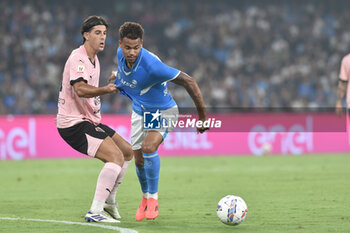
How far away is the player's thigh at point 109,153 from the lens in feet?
21.9

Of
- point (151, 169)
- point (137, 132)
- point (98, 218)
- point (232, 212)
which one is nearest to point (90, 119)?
point (137, 132)

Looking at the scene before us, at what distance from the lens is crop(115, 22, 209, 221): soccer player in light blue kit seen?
6.63 meters

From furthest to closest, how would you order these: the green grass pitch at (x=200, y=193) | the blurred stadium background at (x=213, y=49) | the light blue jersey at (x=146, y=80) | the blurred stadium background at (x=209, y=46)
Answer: the blurred stadium background at (x=209, y=46)
the blurred stadium background at (x=213, y=49)
the light blue jersey at (x=146, y=80)
the green grass pitch at (x=200, y=193)

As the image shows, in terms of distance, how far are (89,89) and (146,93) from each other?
833mm

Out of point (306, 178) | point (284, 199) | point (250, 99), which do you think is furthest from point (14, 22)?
point (284, 199)

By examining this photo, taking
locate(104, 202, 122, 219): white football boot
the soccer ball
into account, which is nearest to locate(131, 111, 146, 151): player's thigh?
locate(104, 202, 122, 219): white football boot

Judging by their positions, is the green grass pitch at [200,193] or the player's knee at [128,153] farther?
the player's knee at [128,153]

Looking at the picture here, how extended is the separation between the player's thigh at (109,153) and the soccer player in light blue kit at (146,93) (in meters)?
0.31

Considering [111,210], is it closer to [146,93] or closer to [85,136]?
[85,136]

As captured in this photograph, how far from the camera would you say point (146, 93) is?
7020 millimetres

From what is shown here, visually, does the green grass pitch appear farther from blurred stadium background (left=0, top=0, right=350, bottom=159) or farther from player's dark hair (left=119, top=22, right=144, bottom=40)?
blurred stadium background (left=0, top=0, right=350, bottom=159)

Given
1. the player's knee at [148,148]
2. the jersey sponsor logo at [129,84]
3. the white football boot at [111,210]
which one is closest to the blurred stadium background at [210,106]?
the white football boot at [111,210]

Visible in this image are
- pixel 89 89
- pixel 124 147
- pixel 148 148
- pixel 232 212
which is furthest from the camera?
pixel 124 147

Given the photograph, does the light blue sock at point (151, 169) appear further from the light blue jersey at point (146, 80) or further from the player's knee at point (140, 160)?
the light blue jersey at point (146, 80)
